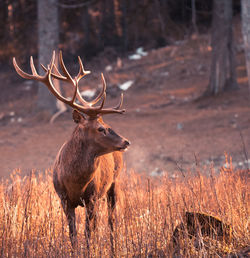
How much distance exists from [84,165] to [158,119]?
943 cm

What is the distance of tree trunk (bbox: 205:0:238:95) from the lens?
14883mm

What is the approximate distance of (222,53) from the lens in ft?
48.6

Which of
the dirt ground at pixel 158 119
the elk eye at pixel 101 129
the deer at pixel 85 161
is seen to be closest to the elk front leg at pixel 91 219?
the deer at pixel 85 161

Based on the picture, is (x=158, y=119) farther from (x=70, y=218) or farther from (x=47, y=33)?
(x=70, y=218)

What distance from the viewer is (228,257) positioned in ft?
13.1

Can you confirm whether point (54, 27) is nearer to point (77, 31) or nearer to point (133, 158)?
point (133, 158)

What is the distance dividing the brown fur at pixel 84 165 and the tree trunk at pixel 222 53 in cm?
1072

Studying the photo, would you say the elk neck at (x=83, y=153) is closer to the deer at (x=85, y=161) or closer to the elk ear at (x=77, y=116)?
the deer at (x=85, y=161)

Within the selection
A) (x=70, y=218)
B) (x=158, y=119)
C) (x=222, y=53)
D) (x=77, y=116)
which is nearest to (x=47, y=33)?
(x=158, y=119)

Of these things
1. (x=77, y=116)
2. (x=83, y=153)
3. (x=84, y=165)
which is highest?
Answer: (x=77, y=116)

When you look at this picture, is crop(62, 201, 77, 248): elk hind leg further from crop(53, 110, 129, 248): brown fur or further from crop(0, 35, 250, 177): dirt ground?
crop(0, 35, 250, 177): dirt ground

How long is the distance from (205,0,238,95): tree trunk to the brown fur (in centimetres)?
1072

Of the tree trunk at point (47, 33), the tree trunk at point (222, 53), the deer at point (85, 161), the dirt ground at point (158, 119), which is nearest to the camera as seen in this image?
the deer at point (85, 161)

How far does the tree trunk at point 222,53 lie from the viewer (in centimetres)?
1488
